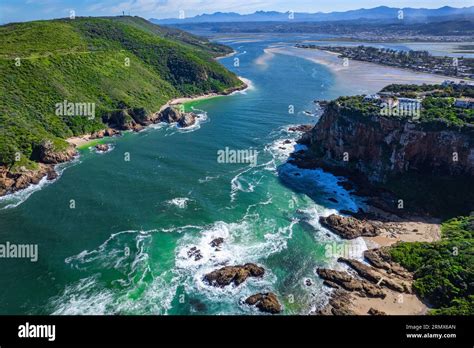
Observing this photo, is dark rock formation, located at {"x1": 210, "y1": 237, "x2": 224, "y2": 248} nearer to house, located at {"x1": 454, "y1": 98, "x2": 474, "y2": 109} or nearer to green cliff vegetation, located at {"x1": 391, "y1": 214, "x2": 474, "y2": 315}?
green cliff vegetation, located at {"x1": 391, "y1": 214, "x2": 474, "y2": 315}

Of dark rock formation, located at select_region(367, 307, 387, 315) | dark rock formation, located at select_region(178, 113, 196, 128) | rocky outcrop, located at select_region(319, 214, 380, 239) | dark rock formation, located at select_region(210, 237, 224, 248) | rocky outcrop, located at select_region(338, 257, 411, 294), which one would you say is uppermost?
dark rock formation, located at select_region(178, 113, 196, 128)

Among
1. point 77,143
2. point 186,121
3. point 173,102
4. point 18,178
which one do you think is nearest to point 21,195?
point 18,178

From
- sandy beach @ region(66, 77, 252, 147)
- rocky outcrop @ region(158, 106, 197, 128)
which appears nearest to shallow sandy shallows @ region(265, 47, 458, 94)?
sandy beach @ region(66, 77, 252, 147)

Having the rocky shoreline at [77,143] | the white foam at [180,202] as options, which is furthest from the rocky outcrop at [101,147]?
the white foam at [180,202]

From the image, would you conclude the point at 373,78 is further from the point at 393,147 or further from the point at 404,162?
the point at 404,162

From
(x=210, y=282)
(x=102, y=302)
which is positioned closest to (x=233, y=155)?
(x=210, y=282)
